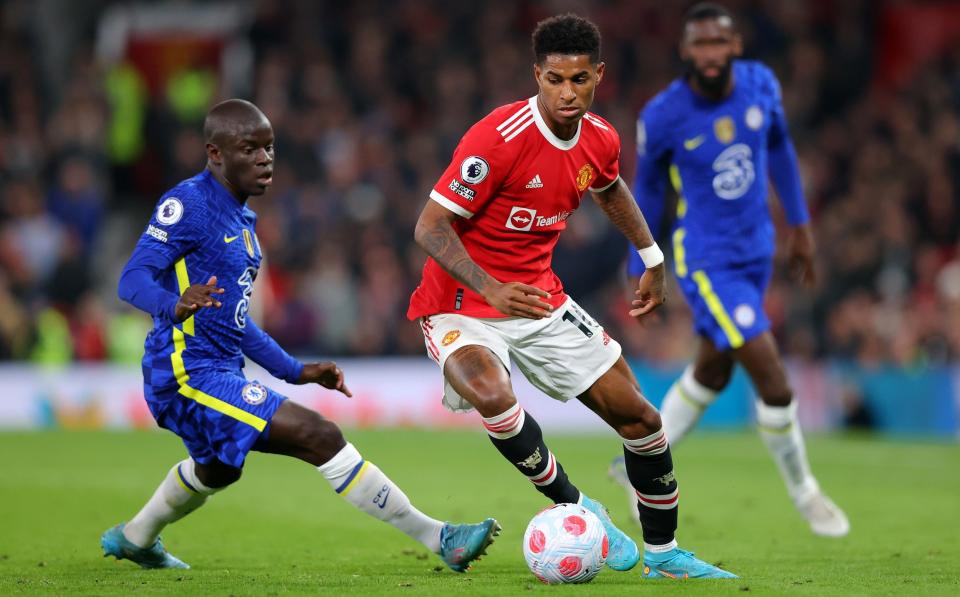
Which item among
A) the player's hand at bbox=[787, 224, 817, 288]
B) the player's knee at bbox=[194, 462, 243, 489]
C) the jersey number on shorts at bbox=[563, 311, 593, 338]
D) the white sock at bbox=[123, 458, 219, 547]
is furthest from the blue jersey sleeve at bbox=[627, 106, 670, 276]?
the white sock at bbox=[123, 458, 219, 547]

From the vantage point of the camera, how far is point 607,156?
6.45 meters

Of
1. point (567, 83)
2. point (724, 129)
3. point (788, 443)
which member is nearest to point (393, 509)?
point (567, 83)

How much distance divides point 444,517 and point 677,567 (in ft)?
9.69

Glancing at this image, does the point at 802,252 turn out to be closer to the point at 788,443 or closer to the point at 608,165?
the point at 788,443

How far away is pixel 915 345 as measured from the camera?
15398 mm

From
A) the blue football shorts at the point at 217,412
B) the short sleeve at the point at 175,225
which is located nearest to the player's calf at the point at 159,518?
the blue football shorts at the point at 217,412

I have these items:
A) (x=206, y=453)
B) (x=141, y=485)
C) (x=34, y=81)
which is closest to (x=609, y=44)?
(x=34, y=81)

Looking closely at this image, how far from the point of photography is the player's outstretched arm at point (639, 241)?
657cm

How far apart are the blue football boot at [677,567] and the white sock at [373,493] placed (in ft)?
3.23

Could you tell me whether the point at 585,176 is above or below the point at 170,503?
above

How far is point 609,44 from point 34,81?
8.91 m

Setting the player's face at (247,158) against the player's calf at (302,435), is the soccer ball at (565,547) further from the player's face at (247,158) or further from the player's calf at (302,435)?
the player's face at (247,158)

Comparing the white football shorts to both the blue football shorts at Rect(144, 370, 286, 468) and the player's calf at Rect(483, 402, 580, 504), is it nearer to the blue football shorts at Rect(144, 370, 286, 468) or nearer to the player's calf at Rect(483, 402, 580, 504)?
the player's calf at Rect(483, 402, 580, 504)

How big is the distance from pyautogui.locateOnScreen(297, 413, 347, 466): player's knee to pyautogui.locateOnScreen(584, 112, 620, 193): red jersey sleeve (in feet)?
5.48
